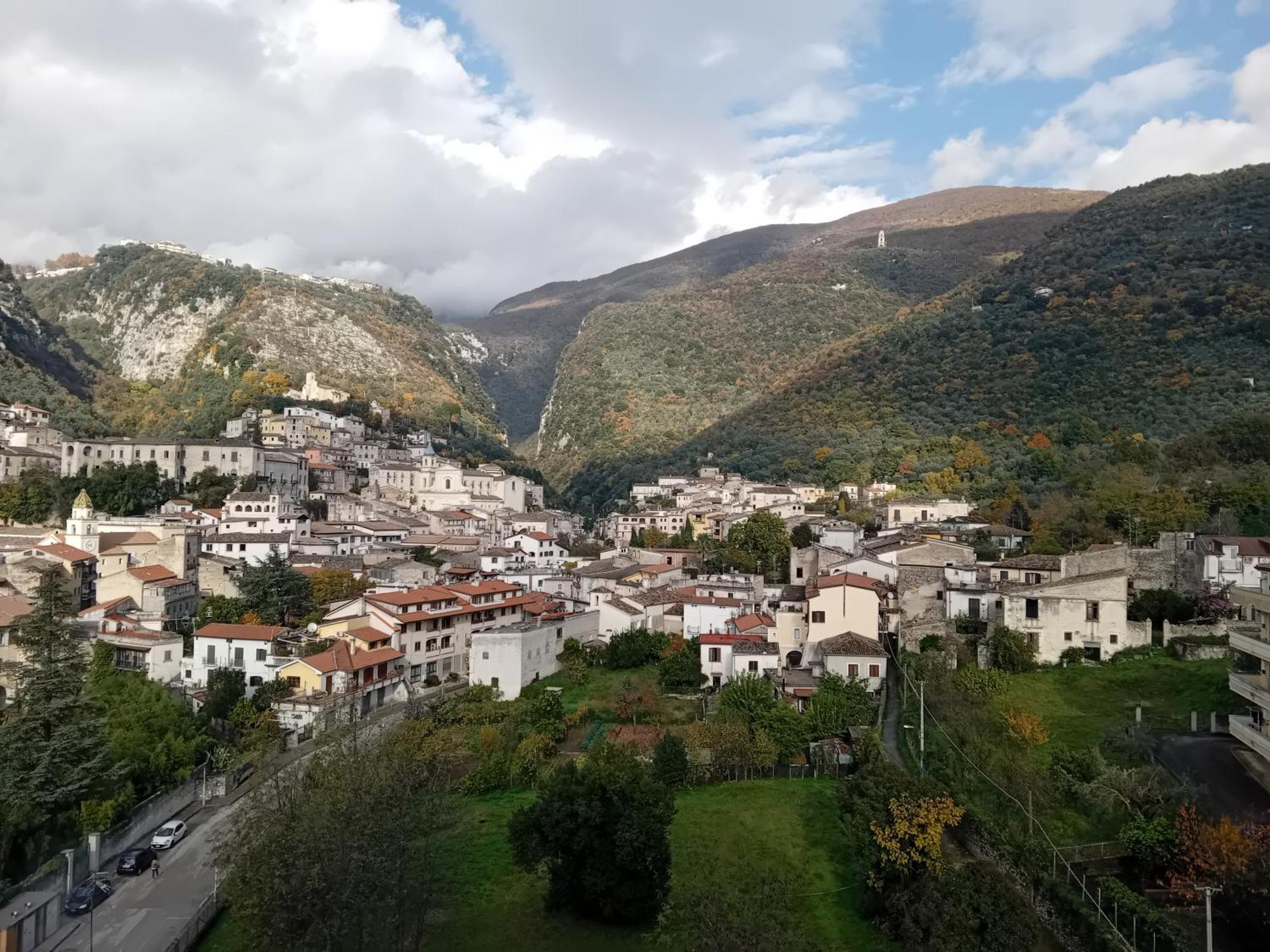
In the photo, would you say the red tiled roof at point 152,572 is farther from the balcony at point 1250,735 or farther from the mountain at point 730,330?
the mountain at point 730,330

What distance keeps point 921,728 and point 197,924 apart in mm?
17316

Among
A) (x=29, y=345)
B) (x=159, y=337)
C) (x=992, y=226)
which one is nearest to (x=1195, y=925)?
(x=29, y=345)

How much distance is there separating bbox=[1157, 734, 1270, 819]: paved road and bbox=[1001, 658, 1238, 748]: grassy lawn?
3.12ft

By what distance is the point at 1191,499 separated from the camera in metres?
35.5

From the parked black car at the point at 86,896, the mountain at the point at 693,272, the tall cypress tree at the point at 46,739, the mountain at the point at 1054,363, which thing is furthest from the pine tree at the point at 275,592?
the mountain at the point at 693,272

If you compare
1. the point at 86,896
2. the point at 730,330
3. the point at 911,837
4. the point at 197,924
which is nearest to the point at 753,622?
the point at 911,837

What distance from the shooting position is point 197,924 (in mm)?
18172

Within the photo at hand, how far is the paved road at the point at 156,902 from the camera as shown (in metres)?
17.9

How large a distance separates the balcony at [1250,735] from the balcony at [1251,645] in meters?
1.45

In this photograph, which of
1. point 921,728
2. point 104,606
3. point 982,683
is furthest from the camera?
point 104,606

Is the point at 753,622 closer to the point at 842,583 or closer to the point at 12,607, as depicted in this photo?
the point at 842,583

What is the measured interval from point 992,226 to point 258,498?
5336 inches

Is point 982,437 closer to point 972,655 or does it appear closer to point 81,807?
point 972,655

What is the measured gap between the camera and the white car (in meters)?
22.0
